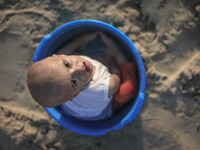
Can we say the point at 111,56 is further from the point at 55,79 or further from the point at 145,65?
the point at 55,79

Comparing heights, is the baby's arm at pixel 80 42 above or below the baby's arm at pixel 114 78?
above

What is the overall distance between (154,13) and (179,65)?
0.39 metres

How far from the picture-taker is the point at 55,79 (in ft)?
2.74

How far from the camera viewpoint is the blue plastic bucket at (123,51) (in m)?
1.04

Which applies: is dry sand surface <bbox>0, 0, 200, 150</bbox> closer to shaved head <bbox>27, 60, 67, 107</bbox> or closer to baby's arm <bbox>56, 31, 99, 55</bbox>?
baby's arm <bbox>56, 31, 99, 55</bbox>

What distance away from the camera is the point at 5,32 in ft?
4.50

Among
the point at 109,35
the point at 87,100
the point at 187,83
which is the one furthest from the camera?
the point at 109,35

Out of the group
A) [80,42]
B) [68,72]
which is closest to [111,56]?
[80,42]

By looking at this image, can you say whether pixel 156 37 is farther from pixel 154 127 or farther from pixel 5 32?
pixel 5 32

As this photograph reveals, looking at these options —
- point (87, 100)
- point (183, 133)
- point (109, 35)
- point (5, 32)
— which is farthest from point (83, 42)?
point (183, 133)

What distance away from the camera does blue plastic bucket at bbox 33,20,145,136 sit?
1.04m

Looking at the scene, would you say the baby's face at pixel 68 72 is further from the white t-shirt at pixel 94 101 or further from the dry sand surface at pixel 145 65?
the dry sand surface at pixel 145 65

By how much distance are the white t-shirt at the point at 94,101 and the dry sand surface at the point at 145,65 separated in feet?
0.63

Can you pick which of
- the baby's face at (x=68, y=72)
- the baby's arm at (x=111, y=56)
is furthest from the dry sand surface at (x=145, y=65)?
the baby's face at (x=68, y=72)
